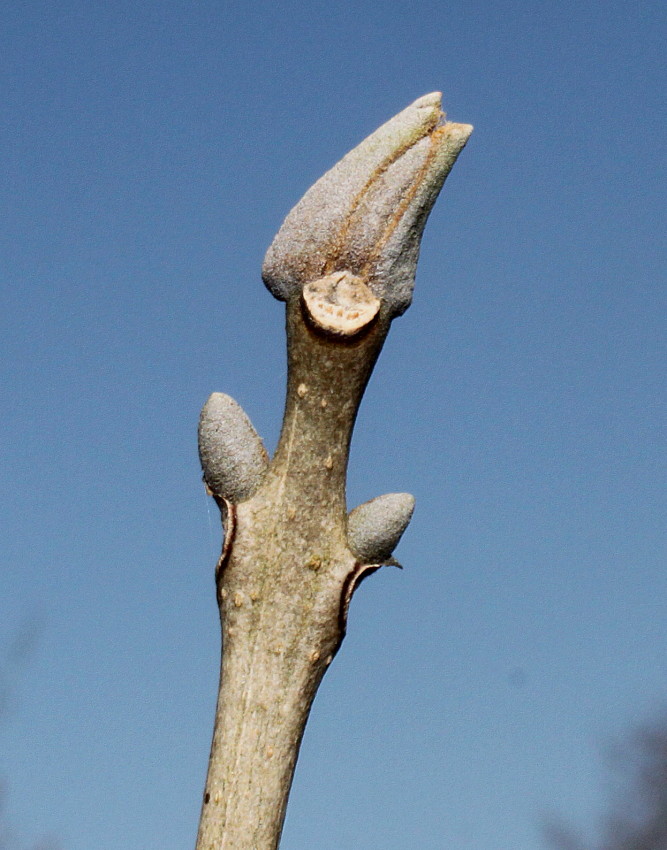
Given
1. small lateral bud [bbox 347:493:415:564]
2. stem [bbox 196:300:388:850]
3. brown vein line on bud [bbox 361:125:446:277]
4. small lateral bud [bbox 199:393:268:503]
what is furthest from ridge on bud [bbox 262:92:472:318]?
small lateral bud [bbox 347:493:415:564]

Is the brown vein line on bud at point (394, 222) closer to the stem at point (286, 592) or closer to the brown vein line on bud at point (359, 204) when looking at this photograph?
the brown vein line on bud at point (359, 204)

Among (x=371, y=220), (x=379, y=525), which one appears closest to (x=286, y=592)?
(x=379, y=525)

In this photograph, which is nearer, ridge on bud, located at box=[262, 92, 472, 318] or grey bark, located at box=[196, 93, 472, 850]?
grey bark, located at box=[196, 93, 472, 850]

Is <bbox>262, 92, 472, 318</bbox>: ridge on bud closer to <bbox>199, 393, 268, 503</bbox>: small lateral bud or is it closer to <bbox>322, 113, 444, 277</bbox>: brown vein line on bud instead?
<bbox>322, 113, 444, 277</bbox>: brown vein line on bud

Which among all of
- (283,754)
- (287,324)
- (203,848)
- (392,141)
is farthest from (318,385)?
(203,848)

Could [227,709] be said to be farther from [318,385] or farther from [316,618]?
[318,385]

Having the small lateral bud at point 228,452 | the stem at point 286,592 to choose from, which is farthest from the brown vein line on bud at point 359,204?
the small lateral bud at point 228,452
